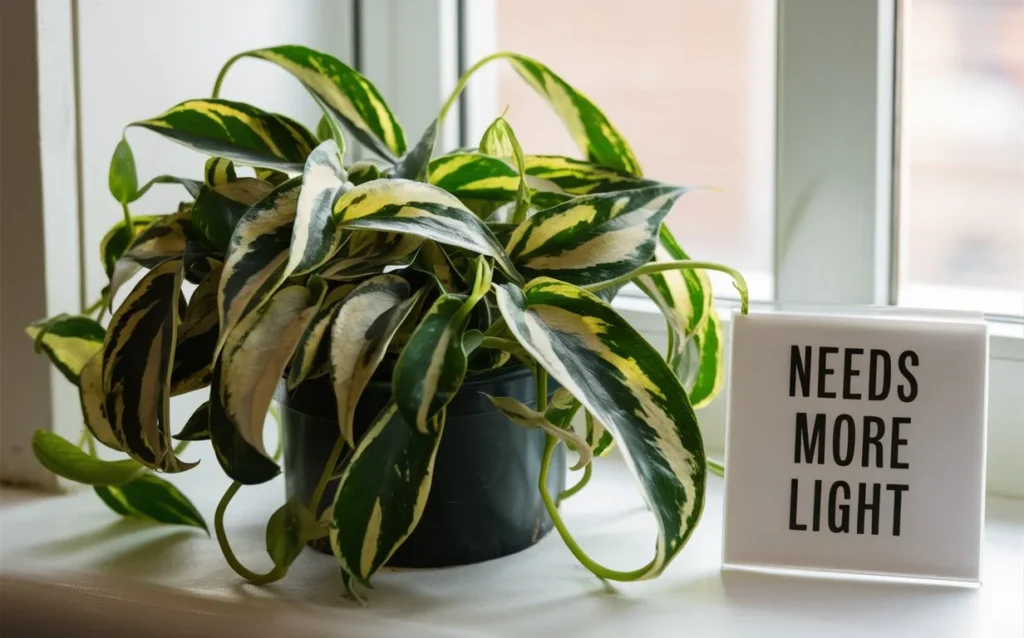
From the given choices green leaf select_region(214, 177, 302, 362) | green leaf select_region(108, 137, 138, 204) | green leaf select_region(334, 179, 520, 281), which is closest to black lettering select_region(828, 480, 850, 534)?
green leaf select_region(334, 179, 520, 281)

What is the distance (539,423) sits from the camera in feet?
2.11

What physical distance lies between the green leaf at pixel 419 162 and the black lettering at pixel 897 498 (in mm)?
346

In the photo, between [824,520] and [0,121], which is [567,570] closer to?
[824,520]

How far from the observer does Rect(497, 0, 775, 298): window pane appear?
99cm

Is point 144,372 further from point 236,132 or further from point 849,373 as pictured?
point 849,373

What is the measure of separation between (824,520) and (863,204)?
282mm

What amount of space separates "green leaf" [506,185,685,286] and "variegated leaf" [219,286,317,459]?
14cm

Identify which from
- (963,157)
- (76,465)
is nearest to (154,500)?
(76,465)

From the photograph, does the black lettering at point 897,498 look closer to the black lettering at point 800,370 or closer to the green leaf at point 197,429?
the black lettering at point 800,370

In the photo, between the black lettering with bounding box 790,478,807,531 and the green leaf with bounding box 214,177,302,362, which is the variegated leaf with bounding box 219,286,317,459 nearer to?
the green leaf with bounding box 214,177,302,362

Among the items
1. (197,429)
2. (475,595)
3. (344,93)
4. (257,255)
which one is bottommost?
(475,595)

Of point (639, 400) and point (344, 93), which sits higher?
point (344, 93)

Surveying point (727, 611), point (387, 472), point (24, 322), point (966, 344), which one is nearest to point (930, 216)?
point (966, 344)

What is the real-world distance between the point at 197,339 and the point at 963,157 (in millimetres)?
600
